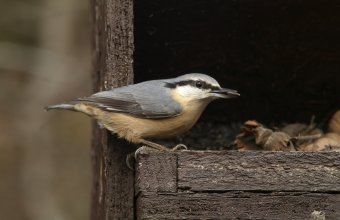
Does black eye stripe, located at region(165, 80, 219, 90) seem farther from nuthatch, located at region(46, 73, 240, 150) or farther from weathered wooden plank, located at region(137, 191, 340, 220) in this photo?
weathered wooden plank, located at region(137, 191, 340, 220)

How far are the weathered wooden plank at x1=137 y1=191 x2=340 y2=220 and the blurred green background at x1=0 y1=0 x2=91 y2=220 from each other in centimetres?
426

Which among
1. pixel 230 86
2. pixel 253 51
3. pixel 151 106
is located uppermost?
pixel 253 51

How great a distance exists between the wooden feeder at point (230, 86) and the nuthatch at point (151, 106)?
0.06 metres

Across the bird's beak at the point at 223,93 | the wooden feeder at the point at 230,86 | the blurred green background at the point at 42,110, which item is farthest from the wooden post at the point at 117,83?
the blurred green background at the point at 42,110

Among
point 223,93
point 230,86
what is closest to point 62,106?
point 223,93

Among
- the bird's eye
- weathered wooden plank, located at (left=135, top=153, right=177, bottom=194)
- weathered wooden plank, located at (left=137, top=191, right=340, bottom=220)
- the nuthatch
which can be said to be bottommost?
weathered wooden plank, located at (left=137, top=191, right=340, bottom=220)

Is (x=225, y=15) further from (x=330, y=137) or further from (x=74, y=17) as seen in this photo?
(x=74, y=17)

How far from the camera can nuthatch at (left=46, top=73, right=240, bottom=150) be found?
Answer: 3.35 m

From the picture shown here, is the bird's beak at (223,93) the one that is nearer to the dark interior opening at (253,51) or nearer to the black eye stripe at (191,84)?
the black eye stripe at (191,84)

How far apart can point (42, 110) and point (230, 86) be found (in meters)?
3.55

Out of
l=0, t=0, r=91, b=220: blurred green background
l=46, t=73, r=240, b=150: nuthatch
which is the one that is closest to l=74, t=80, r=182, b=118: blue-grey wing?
l=46, t=73, r=240, b=150: nuthatch

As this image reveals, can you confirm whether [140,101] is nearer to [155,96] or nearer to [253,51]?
[155,96]

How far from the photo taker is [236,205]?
2939mm

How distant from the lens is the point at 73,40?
764cm
